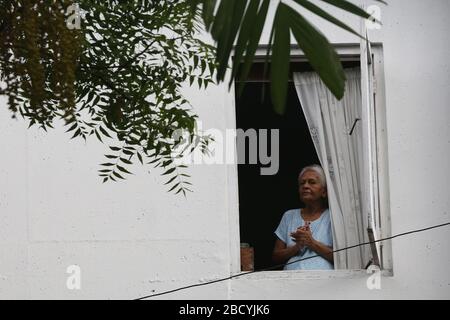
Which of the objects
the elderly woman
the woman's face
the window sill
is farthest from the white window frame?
the woman's face

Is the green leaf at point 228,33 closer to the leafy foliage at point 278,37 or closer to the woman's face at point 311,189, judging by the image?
the leafy foliage at point 278,37

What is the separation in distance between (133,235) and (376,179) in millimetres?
1676

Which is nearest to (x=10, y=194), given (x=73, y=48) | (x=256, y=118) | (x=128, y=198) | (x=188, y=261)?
(x=128, y=198)

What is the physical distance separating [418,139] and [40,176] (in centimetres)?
256

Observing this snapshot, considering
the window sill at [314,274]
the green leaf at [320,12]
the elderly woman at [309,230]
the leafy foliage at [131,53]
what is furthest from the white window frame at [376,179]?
the green leaf at [320,12]

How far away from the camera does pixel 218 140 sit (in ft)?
24.0

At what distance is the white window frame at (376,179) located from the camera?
7.38 meters

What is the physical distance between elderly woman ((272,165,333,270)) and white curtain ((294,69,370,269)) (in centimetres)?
8

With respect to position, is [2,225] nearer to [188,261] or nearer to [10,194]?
[10,194]

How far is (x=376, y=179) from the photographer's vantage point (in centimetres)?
737

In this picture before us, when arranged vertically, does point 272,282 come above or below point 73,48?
below

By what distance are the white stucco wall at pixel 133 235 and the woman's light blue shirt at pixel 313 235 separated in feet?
0.33

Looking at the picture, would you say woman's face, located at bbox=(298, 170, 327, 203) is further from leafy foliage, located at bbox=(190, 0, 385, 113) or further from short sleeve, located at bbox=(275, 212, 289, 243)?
leafy foliage, located at bbox=(190, 0, 385, 113)

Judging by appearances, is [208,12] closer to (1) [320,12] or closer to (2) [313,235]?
(1) [320,12]
